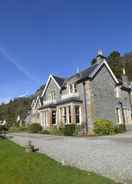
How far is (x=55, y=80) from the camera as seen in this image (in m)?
35.5

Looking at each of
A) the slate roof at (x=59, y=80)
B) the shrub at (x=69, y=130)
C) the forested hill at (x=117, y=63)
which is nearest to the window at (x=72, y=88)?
the slate roof at (x=59, y=80)

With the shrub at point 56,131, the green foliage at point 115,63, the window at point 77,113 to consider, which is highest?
the green foliage at point 115,63

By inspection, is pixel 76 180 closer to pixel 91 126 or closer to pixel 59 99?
pixel 91 126

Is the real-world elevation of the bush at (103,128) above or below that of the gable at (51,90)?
below

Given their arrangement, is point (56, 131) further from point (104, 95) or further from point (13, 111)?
point (13, 111)

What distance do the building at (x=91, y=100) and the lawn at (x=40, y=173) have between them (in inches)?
715

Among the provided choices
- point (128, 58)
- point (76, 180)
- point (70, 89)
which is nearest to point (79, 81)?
point (70, 89)

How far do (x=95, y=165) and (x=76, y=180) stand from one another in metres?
2.16

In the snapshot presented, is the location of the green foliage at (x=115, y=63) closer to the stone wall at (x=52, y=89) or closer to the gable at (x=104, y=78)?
the stone wall at (x=52, y=89)

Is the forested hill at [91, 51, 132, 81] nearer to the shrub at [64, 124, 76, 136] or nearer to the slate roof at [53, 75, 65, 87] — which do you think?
the slate roof at [53, 75, 65, 87]

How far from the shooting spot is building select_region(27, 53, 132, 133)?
95.0 ft

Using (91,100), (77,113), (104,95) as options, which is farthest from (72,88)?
(104,95)

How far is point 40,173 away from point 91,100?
20.6m

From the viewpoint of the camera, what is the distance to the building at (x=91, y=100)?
2895 cm
